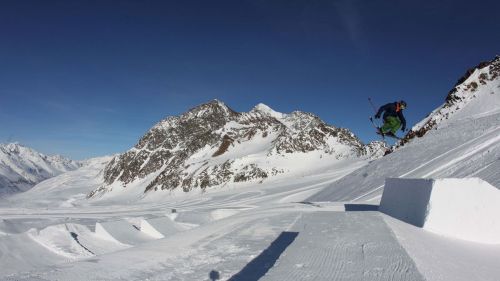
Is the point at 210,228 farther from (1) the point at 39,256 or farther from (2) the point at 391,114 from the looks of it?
(2) the point at 391,114

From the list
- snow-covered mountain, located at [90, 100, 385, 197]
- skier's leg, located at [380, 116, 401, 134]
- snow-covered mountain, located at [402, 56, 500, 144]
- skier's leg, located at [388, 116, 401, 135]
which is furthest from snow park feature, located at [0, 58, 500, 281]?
snow-covered mountain, located at [90, 100, 385, 197]

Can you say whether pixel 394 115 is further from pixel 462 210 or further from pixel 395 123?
pixel 462 210

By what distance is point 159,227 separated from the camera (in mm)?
20094

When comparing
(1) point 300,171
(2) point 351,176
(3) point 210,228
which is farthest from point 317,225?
(1) point 300,171

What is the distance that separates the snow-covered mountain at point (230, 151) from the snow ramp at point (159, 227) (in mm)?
36696

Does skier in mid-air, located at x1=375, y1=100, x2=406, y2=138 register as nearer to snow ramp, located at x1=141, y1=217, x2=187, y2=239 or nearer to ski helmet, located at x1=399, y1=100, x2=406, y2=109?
ski helmet, located at x1=399, y1=100, x2=406, y2=109

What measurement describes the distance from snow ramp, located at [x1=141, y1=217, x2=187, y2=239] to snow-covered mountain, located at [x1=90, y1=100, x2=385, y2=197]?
36696mm

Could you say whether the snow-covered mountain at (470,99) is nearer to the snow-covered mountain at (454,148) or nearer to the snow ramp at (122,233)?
the snow-covered mountain at (454,148)

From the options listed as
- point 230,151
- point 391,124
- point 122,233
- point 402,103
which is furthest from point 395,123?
point 230,151

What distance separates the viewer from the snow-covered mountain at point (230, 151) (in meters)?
59.9

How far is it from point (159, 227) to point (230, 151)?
53401 mm

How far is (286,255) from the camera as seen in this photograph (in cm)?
632

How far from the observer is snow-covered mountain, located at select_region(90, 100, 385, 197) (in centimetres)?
5988

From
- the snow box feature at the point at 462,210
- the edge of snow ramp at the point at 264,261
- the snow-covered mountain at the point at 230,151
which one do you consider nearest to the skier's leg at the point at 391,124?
the snow box feature at the point at 462,210
